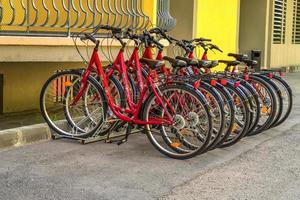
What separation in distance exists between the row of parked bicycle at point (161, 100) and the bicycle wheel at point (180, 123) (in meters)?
0.01

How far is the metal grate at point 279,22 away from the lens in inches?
673

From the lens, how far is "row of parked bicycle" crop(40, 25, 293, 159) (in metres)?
6.08

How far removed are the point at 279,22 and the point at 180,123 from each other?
12.1 meters

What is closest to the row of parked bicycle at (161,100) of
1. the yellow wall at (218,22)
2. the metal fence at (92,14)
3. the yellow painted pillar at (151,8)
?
the metal fence at (92,14)

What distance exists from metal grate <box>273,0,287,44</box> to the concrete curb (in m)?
11.5

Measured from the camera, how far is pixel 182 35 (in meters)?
11.2

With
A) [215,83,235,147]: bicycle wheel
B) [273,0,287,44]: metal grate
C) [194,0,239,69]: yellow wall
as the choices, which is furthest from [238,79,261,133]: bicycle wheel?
[273,0,287,44]: metal grate

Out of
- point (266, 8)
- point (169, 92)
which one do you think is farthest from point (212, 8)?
point (169, 92)

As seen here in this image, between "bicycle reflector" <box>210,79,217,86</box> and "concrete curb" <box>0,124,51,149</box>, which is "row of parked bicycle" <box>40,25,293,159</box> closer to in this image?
"bicycle reflector" <box>210,79,217,86</box>

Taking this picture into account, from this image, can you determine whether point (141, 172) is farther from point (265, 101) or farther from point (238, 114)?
point (265, 101)

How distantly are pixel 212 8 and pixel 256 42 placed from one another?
4778mm

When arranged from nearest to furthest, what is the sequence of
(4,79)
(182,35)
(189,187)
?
(189,187), (4,79), (182,35)

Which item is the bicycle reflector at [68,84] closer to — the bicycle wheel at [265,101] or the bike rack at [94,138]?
the bike rack at [94,138]

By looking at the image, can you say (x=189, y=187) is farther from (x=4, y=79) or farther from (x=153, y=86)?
(x=4, y=79)
